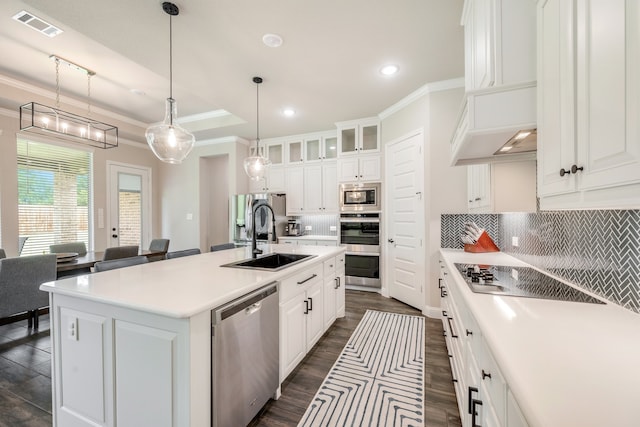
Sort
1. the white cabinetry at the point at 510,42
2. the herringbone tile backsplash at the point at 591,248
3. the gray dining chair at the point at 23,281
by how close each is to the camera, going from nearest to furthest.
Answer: the herringbone tile backsplash at the point at 591,248 → the white cabinetry at the point at 510,42 → the gray dining chair at the point at 23,281

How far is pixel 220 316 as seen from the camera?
49.3 inches

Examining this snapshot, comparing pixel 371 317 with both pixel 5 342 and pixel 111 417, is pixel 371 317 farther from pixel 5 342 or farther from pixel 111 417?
pixel 5 342

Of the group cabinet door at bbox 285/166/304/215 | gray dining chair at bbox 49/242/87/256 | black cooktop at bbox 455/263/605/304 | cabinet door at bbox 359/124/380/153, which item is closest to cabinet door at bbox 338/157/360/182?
cabinet door at bbox 359/124/380/153

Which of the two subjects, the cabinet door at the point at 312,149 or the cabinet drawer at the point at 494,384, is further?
the cabinet door at the point at 312,149

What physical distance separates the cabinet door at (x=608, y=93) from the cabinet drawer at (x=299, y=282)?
63.4 inches

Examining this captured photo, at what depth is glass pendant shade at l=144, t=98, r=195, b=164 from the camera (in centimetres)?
218

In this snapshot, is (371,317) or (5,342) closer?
(5,342)

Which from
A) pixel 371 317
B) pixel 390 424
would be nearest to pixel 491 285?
pixel 390 424

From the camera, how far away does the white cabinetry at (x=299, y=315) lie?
184 centimetres

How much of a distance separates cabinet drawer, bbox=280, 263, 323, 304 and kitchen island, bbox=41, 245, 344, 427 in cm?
18

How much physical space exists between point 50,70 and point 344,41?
3422 mm

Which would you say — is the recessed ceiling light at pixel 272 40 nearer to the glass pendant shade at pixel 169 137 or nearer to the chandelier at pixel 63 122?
the glass pendant shade at pixel 169 137

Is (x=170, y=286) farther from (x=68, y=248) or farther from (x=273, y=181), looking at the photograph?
(x=273, y=181)

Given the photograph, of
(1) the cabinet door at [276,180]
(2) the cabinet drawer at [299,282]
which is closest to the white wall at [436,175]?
(2) the cabinet drawer at [299,282]
